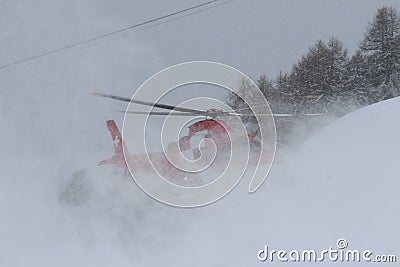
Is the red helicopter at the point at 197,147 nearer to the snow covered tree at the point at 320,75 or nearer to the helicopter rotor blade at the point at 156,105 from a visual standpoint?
the helicopter rotor blade at the point at 156,105

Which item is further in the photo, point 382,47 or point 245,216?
point 382,47

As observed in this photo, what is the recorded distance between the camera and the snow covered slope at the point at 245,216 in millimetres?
7367

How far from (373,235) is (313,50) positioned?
22.4 metres

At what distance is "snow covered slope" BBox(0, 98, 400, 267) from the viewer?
24.2 feet

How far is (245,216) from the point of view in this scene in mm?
8859

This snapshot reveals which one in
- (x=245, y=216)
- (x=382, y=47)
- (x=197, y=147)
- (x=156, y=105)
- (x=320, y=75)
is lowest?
(x=245, y=216)

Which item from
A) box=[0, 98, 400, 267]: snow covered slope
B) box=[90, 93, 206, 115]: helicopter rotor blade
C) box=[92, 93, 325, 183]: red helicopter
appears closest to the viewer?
box=[0, 98, 400, 267]: snow covered slope

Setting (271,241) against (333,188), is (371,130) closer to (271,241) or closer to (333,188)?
(333,188)

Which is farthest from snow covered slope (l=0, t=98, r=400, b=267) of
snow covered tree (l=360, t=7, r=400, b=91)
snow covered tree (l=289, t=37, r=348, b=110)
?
snow covered tree (l=360, t=7, r=400, b=91)

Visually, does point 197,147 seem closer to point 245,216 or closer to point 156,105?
point 156,105

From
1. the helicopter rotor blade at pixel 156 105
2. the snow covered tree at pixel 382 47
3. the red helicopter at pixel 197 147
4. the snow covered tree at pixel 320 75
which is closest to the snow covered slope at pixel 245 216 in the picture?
the red helicopter at pixel 197 147

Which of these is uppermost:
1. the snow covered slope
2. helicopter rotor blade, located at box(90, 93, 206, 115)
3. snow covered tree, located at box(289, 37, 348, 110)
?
snow covered tree, located at box(289, 37, 348, 110)

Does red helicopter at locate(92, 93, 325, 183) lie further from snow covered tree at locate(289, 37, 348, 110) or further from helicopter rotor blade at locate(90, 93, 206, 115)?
snow covered tree at locate(289, 37, 348, 110)

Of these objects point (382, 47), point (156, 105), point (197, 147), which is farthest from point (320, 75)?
point (156, 105)
